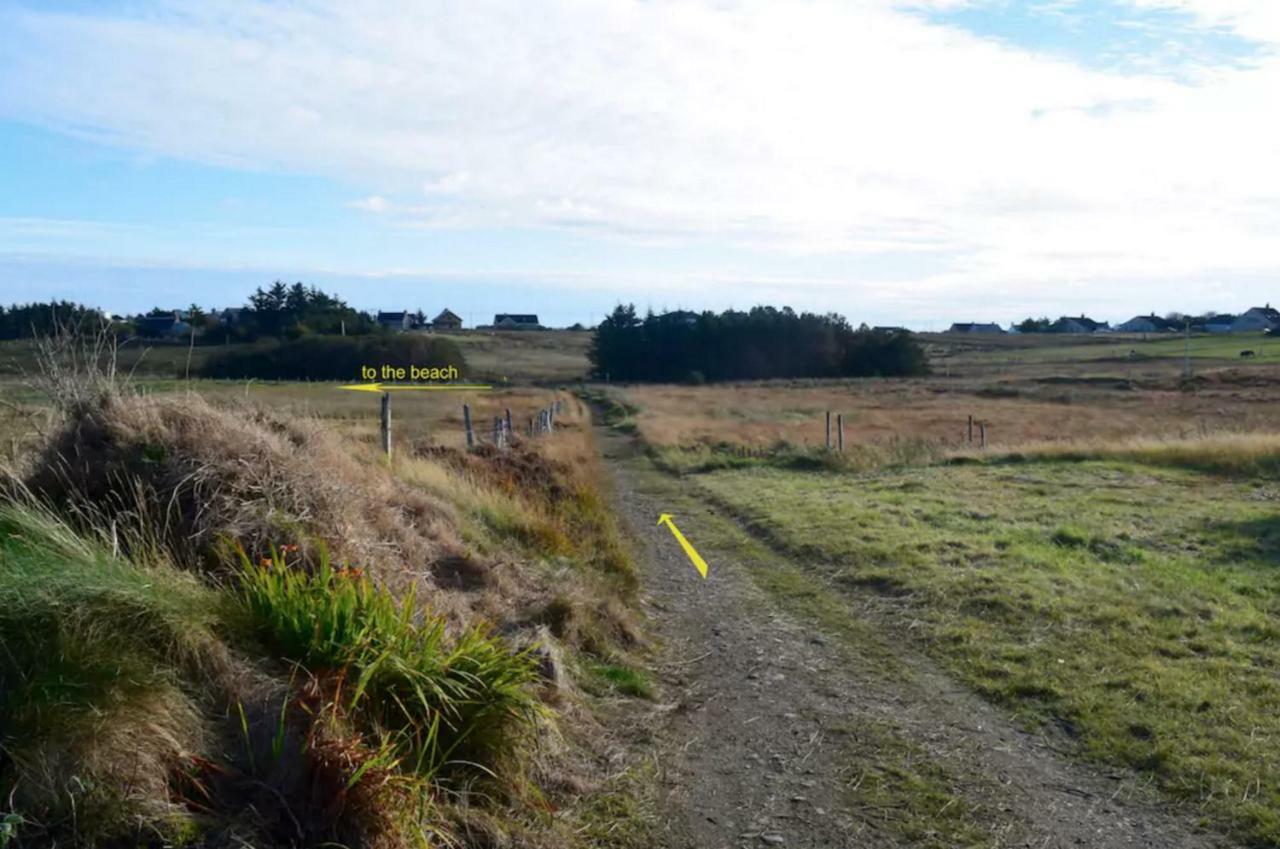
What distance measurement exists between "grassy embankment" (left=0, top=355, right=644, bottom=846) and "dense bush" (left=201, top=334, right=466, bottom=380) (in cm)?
2630

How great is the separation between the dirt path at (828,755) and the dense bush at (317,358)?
25788 mm

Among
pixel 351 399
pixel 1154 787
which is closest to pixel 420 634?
pixel 1154 787

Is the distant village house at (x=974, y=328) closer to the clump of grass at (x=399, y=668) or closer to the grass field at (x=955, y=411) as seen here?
the grass field at (x=955, y=411)

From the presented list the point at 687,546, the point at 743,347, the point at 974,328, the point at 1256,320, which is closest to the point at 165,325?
the point at 687,546

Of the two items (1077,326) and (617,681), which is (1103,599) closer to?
(617,681)

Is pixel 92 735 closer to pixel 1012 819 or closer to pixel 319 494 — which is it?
pixel 319 494

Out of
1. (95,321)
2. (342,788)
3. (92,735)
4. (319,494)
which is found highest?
(95,321)

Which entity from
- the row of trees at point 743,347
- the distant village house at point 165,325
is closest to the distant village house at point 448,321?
the row of trees at point 743,347

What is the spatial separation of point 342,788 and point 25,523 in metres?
2.16

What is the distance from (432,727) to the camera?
15.5 feet

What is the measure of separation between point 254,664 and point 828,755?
3060mm

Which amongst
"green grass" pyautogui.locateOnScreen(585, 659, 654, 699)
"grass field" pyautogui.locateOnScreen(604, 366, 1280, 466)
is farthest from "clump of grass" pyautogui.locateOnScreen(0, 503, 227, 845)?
"grass field" pyautogui.locateOnScreen(604, 366, 1280, 466)

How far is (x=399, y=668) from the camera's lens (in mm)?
4852

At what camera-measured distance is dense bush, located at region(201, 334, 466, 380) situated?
108ft
